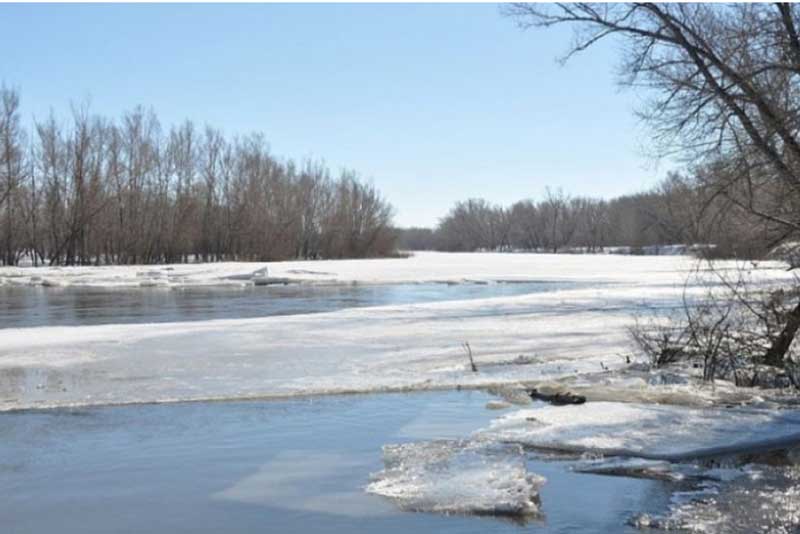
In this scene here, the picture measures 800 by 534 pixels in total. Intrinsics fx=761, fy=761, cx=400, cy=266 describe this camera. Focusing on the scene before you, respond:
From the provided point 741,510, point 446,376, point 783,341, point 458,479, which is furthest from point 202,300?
point 741,510

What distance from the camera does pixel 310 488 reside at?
6230 millimetres

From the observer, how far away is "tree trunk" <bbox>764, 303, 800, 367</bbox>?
1074 centimetres

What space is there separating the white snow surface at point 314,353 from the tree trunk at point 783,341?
1.31 meters

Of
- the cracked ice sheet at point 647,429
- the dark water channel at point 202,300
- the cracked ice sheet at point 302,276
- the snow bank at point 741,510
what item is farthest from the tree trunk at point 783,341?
the cracked ice sheet at point 302,276

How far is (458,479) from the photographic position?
6.24 m

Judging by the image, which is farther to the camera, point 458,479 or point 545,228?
point 545,228

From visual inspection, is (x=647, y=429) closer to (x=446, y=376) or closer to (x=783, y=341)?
(x=446, y=376)

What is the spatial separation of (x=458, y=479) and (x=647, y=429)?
2.58 meters

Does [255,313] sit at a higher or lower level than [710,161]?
lower

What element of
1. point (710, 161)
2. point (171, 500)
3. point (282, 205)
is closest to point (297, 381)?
point (171, 500)

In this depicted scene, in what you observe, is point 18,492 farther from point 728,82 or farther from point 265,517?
point 728,82

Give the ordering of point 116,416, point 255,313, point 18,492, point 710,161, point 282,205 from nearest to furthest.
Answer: point 18,492 < point 116,416 < point 710,161 < point 255,313 < point 282,205

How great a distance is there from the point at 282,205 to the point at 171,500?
236 ft

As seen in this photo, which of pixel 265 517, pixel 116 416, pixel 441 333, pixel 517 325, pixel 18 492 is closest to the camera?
Answer: pixel 265 517
